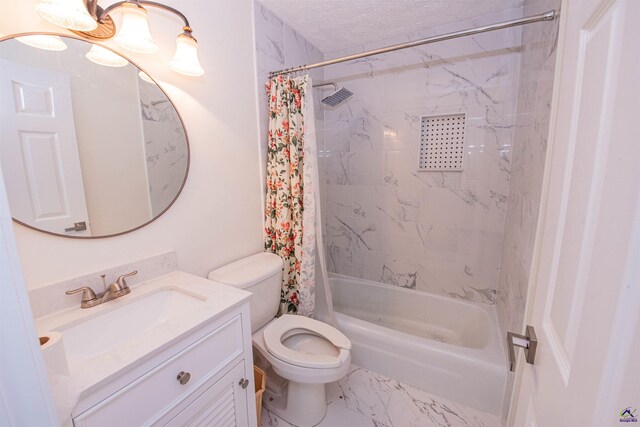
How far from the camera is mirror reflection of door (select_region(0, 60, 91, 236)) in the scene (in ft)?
2.66

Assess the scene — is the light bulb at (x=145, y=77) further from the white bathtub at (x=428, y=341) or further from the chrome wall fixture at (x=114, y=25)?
the white bathtub at (x=428, y=341)

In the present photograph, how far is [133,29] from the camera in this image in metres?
0.97

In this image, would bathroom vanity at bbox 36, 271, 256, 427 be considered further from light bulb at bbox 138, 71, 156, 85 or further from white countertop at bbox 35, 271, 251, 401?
light bulb at bbox 138, 71, 156, 85

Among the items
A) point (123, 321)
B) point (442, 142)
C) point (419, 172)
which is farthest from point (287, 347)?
point (442, 142)

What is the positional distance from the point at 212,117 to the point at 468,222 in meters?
1.90

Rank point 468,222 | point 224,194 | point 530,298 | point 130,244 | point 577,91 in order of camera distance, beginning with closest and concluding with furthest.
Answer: point 577,91
point 530,298
point 130,244
point 224,194
point 468,222

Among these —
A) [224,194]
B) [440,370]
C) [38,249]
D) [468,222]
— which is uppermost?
[224,194]

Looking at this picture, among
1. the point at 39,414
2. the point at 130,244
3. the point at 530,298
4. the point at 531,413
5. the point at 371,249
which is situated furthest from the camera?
the point at 371,249

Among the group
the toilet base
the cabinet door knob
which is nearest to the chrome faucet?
the cabinet door knob

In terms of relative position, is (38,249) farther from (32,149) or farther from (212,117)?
(212,117)

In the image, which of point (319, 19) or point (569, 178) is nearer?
point (569, 178)

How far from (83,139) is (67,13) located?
397 millimetres

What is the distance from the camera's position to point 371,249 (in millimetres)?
2418

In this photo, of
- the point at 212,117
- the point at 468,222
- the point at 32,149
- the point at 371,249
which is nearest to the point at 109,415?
the point at 32,149
